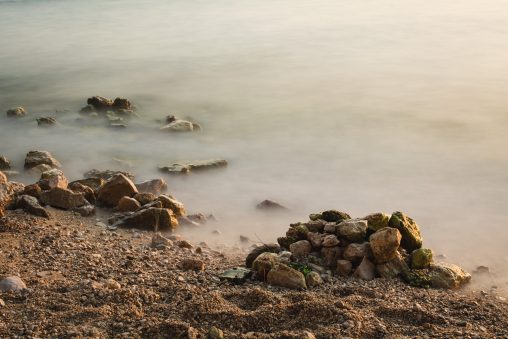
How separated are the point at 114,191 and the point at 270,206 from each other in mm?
1918

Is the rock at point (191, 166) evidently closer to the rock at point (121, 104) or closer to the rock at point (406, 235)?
the rock at point (121, 104)

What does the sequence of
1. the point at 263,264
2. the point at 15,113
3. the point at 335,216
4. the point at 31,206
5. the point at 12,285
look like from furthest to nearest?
the point at 15,113, the point at 31,206, the point at 335,216, the point at 263,264, the point at 12,285

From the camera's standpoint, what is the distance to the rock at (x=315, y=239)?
227 inches

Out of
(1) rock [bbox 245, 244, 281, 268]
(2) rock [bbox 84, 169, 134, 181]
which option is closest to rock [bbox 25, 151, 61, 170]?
(2) rock [bbox 84, 169, 134, 181]

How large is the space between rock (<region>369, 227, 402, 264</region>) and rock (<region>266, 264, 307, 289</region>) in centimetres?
74

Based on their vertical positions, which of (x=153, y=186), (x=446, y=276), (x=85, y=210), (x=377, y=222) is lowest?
(x=153, y=186)

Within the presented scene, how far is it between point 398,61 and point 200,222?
11.7m

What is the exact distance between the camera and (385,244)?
5.47 metres

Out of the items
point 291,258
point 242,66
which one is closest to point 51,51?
point 242,66

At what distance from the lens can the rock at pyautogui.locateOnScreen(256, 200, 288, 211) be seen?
7824 millimetres

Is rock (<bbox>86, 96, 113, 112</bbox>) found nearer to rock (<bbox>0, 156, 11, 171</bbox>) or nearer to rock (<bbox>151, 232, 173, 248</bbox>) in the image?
rock (<bbox>0, 156, 11, 171</bbox>)

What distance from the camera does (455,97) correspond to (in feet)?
45.2

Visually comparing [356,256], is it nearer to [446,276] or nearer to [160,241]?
[446,276]

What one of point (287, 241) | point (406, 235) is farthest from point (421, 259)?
point (287, 241)
